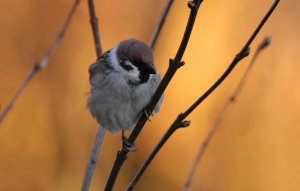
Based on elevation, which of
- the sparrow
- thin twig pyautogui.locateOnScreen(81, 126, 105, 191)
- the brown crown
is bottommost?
thin twig pyautogui.locateOnScreen(81, 126, 105, 191)

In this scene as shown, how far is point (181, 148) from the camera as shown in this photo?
2896mm

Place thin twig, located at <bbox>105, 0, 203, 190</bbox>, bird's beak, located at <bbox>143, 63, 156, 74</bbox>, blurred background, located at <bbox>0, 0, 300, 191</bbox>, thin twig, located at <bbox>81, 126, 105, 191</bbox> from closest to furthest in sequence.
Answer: thin twig, located at <bbox>105, 0, 203, 190</bbox>
thin twig, located at <bbox>81, 126, 105, 191</bbox>
bird's beak, located at <bbox>143, 63, 156, 74</bbox>
blurred background, located at <bbox>0, 0, 300, 191</bbox>

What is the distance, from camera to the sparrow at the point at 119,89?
154cm

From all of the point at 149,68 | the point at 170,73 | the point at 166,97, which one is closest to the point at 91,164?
the point at 149,68

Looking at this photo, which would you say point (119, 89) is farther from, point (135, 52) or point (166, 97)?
point (166, 97)

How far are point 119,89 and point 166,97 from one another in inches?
50.8

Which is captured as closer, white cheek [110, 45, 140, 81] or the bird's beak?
the bird's beak

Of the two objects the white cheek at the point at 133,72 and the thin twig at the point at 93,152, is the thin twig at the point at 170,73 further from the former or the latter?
the white cheek at the point at 133,72

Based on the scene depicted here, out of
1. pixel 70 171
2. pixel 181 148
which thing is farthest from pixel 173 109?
pixel 70 171

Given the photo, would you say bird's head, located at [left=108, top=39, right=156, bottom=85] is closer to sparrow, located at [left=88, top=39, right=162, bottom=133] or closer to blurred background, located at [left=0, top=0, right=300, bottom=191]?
sparrow, located at [left=88, top=39, right=162, bottom=133]

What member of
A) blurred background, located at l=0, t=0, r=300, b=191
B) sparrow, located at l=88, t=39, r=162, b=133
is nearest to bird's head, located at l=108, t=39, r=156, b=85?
sparrow, located at l=88, t=39, r=162, b=133

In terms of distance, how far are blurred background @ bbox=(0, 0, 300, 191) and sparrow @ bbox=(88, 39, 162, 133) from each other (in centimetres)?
100

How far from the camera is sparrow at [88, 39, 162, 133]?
154 cm

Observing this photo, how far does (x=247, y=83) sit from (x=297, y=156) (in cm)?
49
